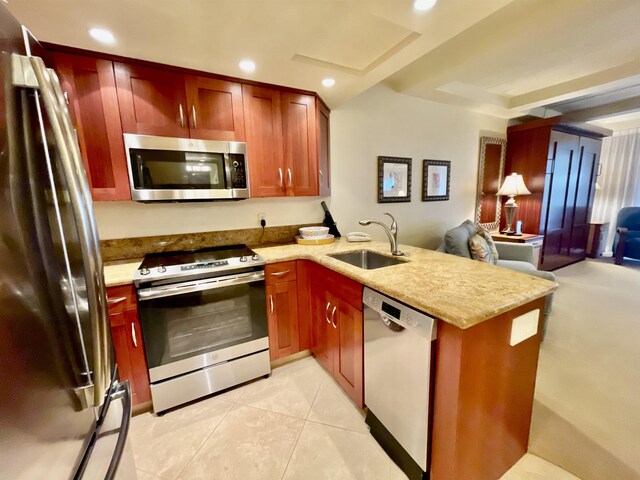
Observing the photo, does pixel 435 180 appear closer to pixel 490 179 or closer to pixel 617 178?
pixel 490 179

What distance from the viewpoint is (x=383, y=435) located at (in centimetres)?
141

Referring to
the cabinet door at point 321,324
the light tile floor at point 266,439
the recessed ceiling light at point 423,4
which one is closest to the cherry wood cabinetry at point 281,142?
the cabinet door at point 321,324

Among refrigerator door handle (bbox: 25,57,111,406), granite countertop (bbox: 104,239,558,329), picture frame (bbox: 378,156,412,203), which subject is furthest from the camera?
picture frame (bbox: 378,156,412,203)

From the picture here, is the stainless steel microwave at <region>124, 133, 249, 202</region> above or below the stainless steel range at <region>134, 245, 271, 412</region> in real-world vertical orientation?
above

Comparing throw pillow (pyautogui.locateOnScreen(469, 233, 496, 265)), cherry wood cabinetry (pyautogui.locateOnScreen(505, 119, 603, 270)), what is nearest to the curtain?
cherry wood cabinetry (pyautogui.locateOnScreen(505, 119, 603, 270))

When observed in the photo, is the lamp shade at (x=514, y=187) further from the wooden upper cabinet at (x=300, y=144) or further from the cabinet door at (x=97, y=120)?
the cabinet door at (x=97, y=120)

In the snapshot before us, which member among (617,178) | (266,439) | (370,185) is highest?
(617,178)

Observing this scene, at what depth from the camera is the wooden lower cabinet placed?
1.52 metres

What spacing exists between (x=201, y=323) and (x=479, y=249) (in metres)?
2.72

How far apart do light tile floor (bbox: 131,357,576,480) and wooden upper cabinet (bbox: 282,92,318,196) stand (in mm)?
1588

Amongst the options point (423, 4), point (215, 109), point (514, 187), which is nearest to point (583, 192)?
point (514, 187)

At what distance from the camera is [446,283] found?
1.27 metres

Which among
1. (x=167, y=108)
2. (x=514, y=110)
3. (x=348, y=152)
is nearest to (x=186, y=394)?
(x=167, y=108)

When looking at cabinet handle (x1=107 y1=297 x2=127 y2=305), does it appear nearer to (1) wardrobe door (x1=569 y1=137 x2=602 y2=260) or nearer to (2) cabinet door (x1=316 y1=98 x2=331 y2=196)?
(2) cabinet door (x1=316 y1=98 x2=331 y2=196)
